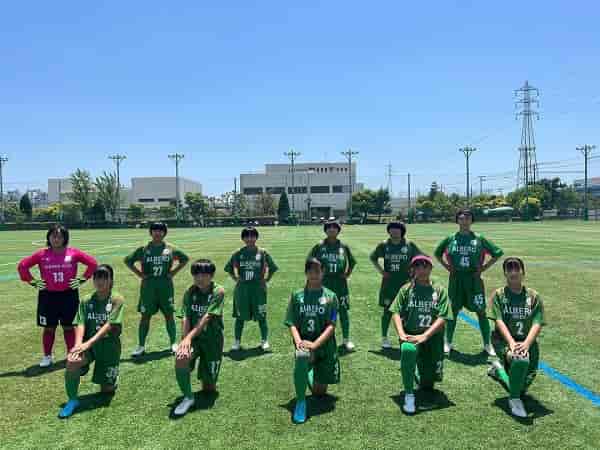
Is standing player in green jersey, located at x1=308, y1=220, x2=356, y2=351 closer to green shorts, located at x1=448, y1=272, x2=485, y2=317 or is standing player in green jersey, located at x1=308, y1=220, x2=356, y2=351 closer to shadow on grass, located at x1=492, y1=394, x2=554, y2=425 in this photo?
green shorts, located at x1=448, y1=272, x2=485, y2=317

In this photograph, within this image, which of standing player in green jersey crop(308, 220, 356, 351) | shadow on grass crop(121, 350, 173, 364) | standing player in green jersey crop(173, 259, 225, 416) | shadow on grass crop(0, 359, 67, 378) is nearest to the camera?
standing player in green jersey crop(173, 259, 225, 416)

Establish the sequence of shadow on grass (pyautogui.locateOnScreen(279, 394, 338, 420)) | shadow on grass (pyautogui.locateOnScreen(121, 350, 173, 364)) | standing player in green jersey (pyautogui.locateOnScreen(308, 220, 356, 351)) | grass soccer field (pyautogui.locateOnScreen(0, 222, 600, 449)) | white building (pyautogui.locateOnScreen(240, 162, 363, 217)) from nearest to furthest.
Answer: grass soccer field (pyautogui.locateOnScreen(0, 222, 600, 449)) → shadow on grass (pyautogui.locateOnScreen(279, 394, 338, 420)) → shadow on grass (pyautogui.locateOnScreen(121, 350, 173, 364)) → standing player in green jersey (pyautogui.locateOnScreen(308, 220, 356, 351)) → white building (pyautogui.locateOnScreen(240, 162, 363, 217))

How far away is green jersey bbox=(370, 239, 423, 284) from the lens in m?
6.24

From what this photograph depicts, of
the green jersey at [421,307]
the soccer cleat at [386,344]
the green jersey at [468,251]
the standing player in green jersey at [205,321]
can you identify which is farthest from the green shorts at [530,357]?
the standing player in green jersey at [205,321]

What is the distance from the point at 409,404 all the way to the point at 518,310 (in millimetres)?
1496

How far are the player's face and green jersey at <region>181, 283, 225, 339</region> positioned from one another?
2.09 m

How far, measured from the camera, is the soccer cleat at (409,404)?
4.19 metres

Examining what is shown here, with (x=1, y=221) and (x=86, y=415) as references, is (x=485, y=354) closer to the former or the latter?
(x=86, y=415)

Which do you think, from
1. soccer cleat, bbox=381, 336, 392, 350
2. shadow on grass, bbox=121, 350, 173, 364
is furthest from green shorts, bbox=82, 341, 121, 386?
soccer cleat, bbox=381, 336, 392, 350

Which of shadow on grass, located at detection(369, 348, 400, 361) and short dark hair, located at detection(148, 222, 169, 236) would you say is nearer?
shadow on grass, located at detection(369, 348, 400, 361)

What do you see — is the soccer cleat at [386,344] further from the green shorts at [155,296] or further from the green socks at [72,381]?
the green socks at [72,381]

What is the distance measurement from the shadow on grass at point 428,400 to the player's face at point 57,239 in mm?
4421

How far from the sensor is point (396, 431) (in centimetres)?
387

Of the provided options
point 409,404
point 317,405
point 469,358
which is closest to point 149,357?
point 317,405
